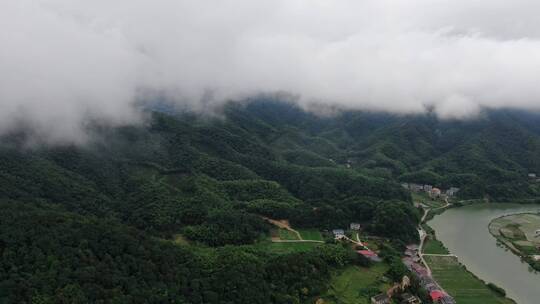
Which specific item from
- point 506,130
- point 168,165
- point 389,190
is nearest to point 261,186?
point 168,165

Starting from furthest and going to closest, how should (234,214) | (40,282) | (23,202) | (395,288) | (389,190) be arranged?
(389,190)
(234,214)
(23,202)
(395,288)
(40,282)

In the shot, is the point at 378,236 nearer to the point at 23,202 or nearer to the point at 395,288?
the point at 395,288

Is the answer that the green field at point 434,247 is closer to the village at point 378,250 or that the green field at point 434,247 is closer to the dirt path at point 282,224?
the village at point 378,250

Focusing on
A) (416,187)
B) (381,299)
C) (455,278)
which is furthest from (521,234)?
(381,299)

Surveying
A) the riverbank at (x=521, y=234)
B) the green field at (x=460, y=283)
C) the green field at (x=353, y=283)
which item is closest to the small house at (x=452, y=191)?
the riverbank at (x=521, y=234)

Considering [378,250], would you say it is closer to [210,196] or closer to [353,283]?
[353,283]
